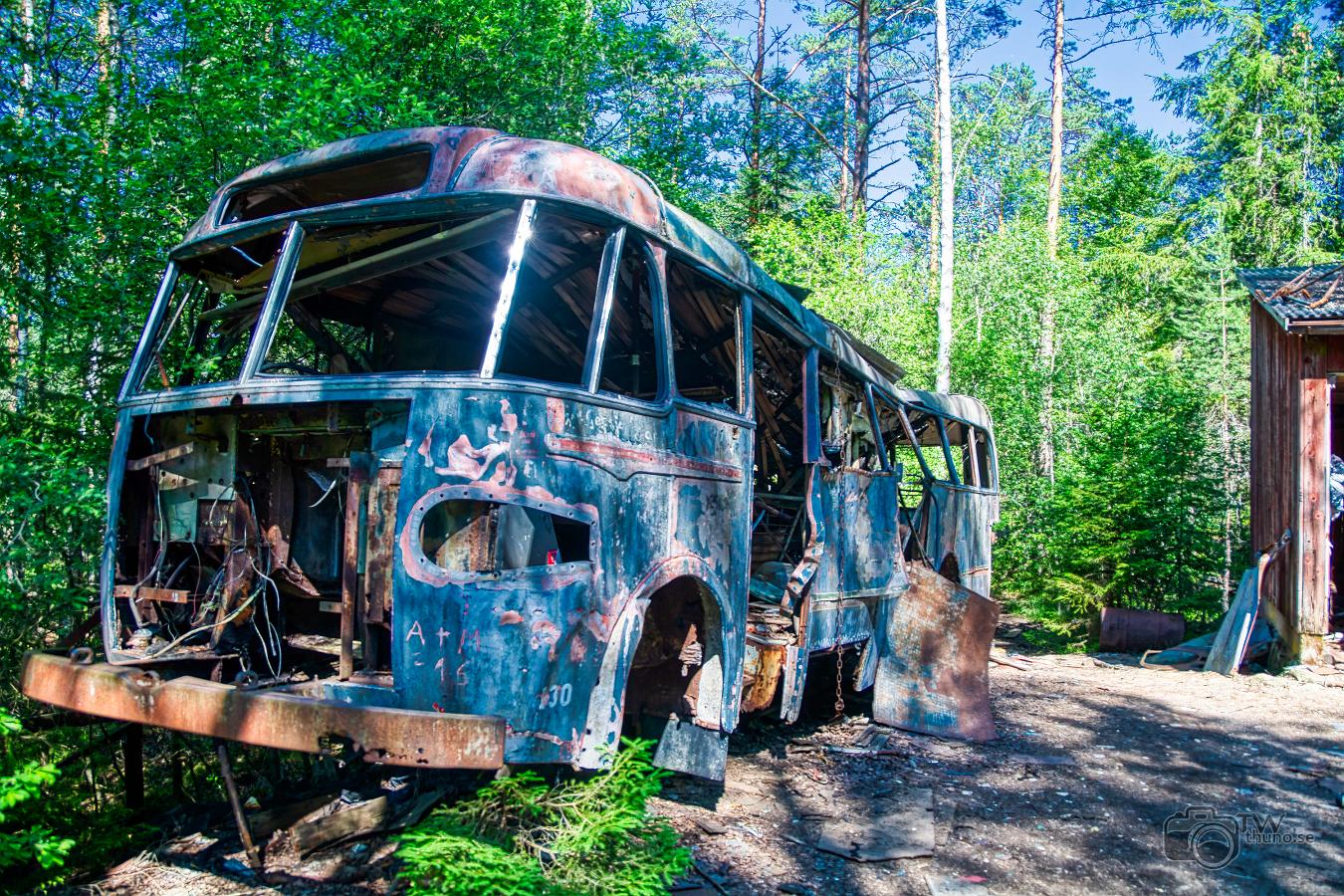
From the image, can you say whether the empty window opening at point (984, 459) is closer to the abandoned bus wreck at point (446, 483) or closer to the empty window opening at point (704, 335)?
the empty window opening at point (704, 335)

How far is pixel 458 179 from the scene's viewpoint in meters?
4.02

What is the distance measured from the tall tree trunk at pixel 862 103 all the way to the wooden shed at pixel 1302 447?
11760 millimetres

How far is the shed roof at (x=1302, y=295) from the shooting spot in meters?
10.5

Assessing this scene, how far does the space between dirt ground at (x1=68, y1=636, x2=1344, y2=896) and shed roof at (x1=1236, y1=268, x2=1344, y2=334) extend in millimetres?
4513

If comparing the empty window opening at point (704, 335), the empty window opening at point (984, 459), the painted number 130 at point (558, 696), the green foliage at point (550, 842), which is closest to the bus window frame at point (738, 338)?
the empty window opening at point (704, 335)

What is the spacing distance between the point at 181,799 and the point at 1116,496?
42.5 ft

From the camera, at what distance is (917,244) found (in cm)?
3266

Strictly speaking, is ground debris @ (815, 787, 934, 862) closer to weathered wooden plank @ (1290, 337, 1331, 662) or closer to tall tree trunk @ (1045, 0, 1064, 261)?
weathered wooden plank @ (1290, 337, 1331, 662)

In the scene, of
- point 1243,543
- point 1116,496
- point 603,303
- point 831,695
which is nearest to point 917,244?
point 1243,543

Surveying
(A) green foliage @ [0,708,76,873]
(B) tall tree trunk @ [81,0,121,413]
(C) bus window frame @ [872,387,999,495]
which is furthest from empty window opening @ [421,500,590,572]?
(C) bus window frame @ [872,387,999,495]

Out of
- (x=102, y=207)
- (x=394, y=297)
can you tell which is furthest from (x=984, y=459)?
(x=102, y=207)

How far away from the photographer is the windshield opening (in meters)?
4.77

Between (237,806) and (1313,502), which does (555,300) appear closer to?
(237,806)

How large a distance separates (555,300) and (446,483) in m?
2.40
